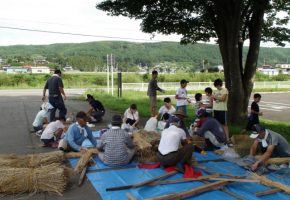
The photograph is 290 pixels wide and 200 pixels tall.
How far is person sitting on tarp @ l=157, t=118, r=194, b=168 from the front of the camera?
22.6 ft

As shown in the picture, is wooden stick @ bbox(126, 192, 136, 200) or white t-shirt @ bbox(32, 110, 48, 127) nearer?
wooden stick @ bbox(126, 192, 136, 200)

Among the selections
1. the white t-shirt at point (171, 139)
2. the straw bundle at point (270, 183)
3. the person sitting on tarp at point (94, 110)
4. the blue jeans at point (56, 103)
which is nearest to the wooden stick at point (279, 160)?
the straw bundle at point (270, 183)

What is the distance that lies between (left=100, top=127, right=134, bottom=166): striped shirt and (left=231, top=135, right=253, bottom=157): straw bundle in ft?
8.79

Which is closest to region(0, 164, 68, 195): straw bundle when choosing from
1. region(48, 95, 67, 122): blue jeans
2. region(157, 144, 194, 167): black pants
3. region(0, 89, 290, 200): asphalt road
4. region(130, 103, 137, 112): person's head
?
region(0, 89, 290, 200): asphalt road

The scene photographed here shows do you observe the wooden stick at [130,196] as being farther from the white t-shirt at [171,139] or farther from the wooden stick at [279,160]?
the wooden stick at [279,160]

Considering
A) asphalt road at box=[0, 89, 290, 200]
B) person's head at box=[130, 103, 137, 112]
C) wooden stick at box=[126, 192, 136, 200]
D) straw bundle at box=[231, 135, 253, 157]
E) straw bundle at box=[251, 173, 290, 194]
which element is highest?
person's head at box=[130, 103, 137, 112]

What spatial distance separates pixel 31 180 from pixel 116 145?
186 centimetres

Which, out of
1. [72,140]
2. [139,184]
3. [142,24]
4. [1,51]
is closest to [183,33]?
[142,24]

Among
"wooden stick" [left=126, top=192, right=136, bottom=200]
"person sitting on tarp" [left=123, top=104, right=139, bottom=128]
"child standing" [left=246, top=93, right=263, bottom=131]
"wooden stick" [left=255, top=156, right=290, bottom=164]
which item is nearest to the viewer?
"wooden stick" [left=126, top=192, right=136, bottom=200]

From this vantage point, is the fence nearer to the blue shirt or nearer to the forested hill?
the blue shirt

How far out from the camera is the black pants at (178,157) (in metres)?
6.88

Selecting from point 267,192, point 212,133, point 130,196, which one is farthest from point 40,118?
point 267,192

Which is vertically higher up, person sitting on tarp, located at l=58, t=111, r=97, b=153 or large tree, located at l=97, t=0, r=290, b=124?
large tree, located at l=97, t=0, r=290, b=124

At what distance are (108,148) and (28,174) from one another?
5.89 ft
